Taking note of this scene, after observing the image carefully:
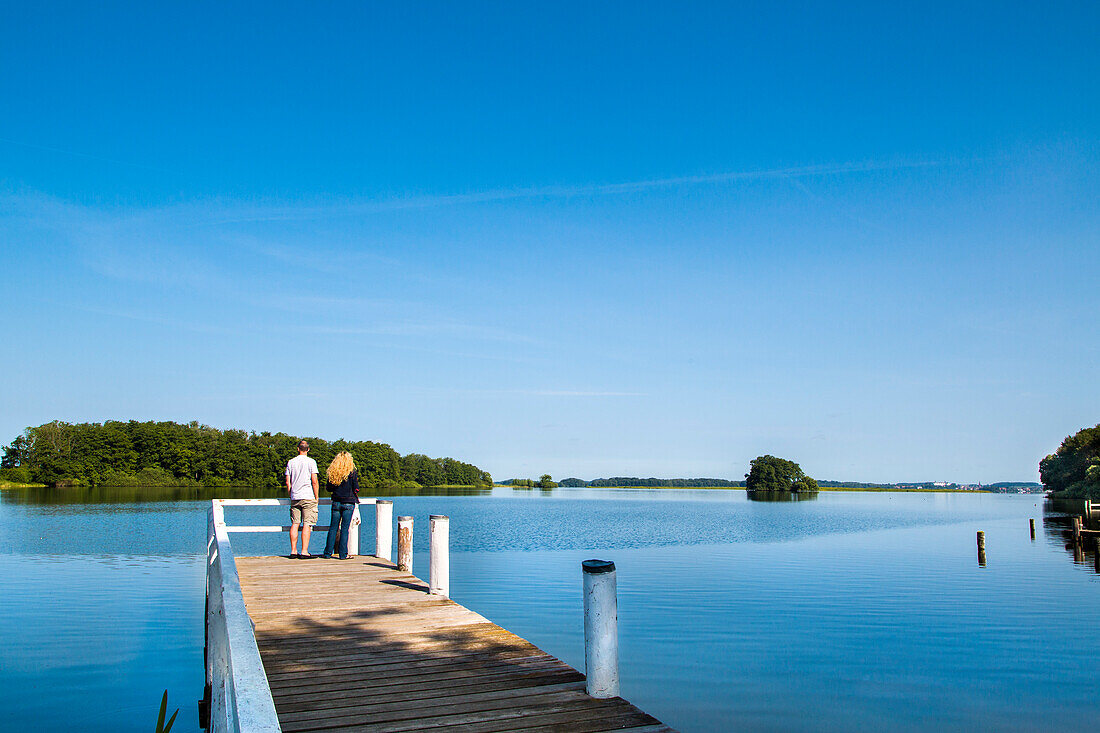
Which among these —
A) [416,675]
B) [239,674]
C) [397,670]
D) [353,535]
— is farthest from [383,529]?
[239,674]

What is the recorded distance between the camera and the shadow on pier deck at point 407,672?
18.1 ft

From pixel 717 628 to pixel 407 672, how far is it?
1329cm

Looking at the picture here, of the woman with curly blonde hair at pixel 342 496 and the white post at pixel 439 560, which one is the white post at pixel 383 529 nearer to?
the woman with curly blonde hair at pixel 342 496

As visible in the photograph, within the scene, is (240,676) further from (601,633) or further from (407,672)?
(407,672)

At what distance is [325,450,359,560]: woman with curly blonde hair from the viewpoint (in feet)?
46.6

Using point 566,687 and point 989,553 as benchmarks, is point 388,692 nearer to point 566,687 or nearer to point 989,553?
point 566,687

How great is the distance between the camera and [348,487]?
46.8 ft

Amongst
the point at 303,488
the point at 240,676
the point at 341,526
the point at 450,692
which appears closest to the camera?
the point at 240,676

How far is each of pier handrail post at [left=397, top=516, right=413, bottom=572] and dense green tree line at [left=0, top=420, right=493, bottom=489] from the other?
4783 inches

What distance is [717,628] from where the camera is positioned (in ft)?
60.4

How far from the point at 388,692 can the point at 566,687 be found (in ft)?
4.77

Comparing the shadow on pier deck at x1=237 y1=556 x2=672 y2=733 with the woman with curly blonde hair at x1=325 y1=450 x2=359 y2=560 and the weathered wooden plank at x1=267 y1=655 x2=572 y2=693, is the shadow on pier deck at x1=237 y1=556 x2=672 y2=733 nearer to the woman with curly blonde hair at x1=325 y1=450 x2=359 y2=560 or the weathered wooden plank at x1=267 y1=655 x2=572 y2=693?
the weathered wooden plank at x1=267 y1=655 x2=572 y2=693

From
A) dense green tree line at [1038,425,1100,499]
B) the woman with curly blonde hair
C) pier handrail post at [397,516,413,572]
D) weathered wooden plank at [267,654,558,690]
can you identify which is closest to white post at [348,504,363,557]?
the woman with curly blonde hair

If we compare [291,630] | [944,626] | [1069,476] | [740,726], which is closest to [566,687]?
[291,630]
